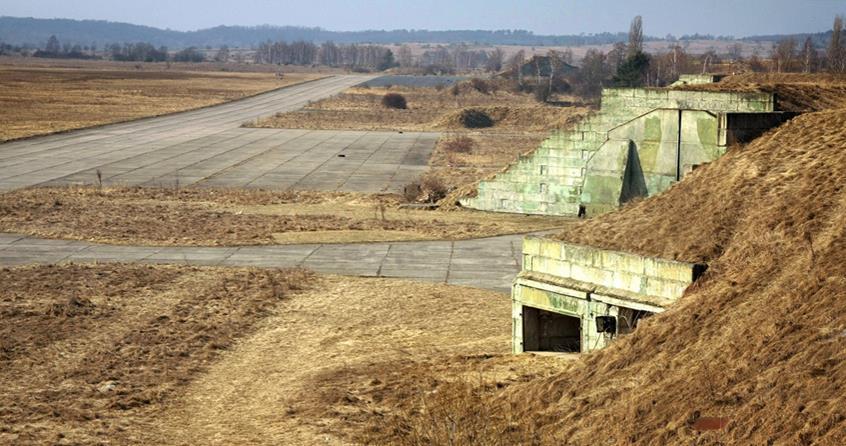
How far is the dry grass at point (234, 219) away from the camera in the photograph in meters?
34.8

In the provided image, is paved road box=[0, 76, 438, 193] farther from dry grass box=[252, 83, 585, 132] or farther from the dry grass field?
dry grass box=[252, 83, 585, 132]

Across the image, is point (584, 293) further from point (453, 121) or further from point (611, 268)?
point (453, 121)

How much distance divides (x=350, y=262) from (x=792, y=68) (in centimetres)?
5913

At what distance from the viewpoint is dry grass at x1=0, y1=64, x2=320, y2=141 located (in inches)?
3442

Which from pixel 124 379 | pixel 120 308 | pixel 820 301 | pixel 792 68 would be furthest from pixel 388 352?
pixel 792 68

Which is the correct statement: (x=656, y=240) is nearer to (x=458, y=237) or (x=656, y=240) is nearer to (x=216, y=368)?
(x=216, y=368)

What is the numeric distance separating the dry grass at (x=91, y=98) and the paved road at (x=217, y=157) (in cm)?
473

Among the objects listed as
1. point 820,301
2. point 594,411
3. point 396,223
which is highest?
point 820,301

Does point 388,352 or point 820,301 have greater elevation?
point 820,301

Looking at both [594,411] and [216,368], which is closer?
[594,411]

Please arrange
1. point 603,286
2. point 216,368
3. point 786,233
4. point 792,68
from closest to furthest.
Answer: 1. point 786,233
2. point 603,286
3. point 216,368
4. point 792,68

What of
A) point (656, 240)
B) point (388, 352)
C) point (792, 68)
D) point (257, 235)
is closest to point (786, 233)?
point (656, 240)

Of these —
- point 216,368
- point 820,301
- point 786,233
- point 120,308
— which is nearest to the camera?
point 820,301

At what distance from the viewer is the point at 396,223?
38031 mm
